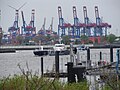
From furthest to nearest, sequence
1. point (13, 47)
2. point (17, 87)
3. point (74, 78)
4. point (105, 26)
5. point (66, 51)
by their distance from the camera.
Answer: point (105, 26) → point (13, 47) → point (66, 51) → point (74, 78) → point (17, 87)

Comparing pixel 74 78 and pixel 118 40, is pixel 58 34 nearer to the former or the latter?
pixel 118 40

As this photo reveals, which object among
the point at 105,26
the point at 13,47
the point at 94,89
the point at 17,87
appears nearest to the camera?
the point at 17,87

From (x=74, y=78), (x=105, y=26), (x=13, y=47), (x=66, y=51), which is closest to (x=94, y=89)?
(x=74, y=78)

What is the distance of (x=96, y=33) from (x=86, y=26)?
4.36 m

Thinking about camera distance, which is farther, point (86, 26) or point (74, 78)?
point (86, 26)

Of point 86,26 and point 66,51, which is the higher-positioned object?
point 86,26

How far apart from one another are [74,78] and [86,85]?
3.26m

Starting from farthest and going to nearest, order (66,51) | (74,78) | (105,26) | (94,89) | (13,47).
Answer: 1. (105,26)
2. (13,47)
3. (66,51)
4. (74,78)
5. (94,89)

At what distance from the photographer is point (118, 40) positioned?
84.1 m

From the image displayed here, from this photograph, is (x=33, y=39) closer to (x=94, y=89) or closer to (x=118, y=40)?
(x=118, y=40)

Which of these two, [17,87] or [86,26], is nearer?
[17,87]

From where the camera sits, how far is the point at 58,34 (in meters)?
84.8

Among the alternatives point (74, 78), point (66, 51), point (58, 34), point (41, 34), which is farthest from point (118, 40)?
point (74, 78)

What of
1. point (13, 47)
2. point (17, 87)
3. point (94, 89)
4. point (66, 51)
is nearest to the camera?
point (17, 87)
